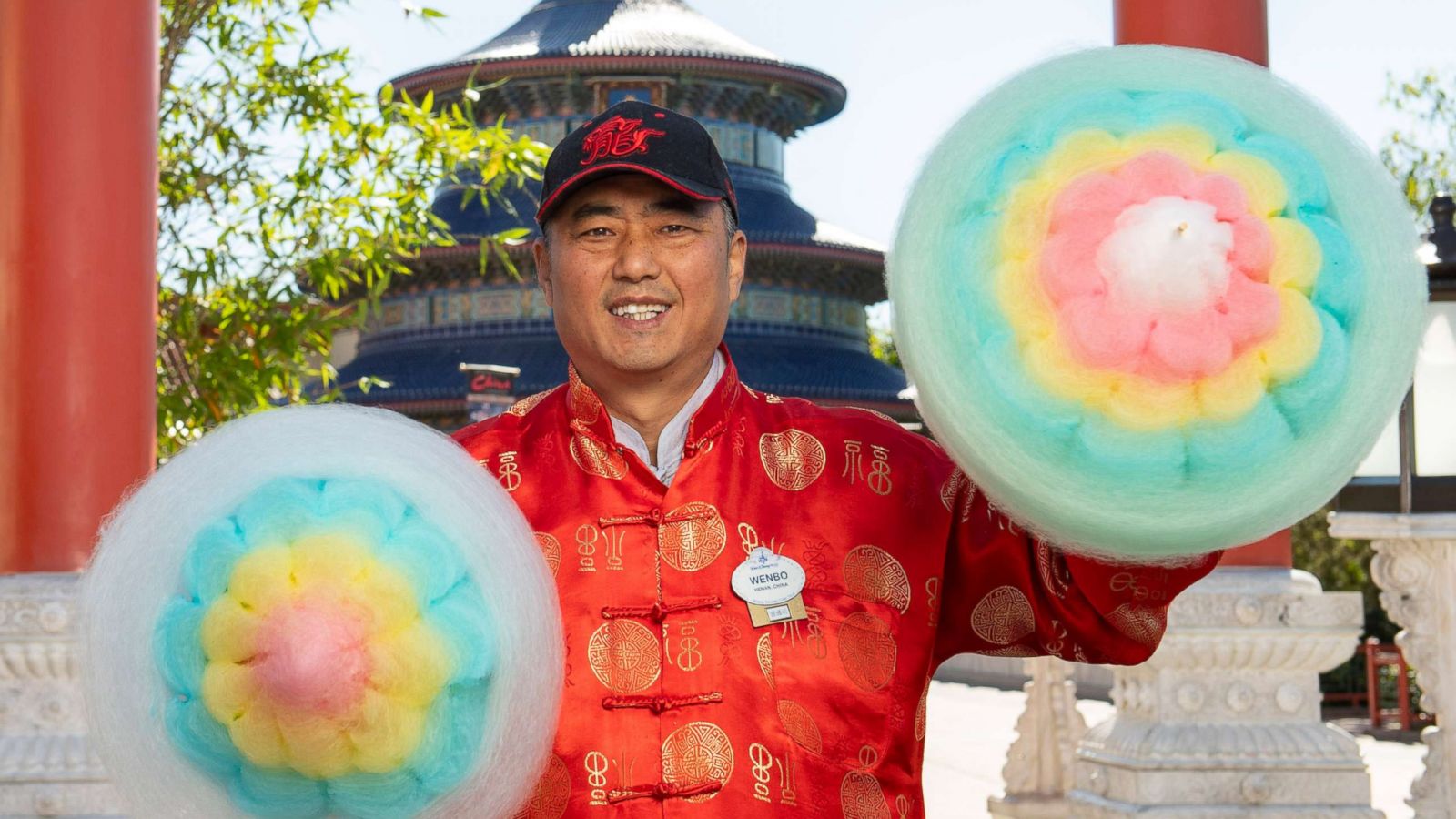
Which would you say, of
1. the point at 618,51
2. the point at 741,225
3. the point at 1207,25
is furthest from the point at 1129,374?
the point at 618,51

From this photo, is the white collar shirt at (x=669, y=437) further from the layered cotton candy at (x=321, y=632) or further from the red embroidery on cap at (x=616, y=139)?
the layered cotton candy at (x=321, y=632)

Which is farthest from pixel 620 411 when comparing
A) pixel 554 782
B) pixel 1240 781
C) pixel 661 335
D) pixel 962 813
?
pixel 962 813

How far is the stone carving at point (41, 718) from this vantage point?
4781 millimetres

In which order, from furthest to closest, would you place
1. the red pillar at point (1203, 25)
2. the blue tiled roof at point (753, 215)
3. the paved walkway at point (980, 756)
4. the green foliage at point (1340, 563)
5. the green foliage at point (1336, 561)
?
the blue tiled roof at point (753, 215)
the green foliage at point (1336, 561)
the green foliage at point (1340, 563)
the paved walkway at point (980, 756)
the red pillar at point (1203, 25)

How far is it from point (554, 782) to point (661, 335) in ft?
2.04

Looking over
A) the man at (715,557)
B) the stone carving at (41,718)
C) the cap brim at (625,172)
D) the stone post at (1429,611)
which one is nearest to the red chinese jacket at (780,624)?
the man at (715,557)

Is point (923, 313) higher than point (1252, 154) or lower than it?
lower

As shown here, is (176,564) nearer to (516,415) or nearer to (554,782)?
(554,782)

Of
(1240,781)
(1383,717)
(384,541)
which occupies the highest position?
(384,541)

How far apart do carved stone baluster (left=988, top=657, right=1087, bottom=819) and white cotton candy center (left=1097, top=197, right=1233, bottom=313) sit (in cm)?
543

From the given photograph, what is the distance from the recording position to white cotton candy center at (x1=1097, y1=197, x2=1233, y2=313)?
6.28ft

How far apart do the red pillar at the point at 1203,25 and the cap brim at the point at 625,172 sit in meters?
2.85

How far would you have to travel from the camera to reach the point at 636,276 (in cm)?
246

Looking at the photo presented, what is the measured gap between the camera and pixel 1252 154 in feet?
6.52
